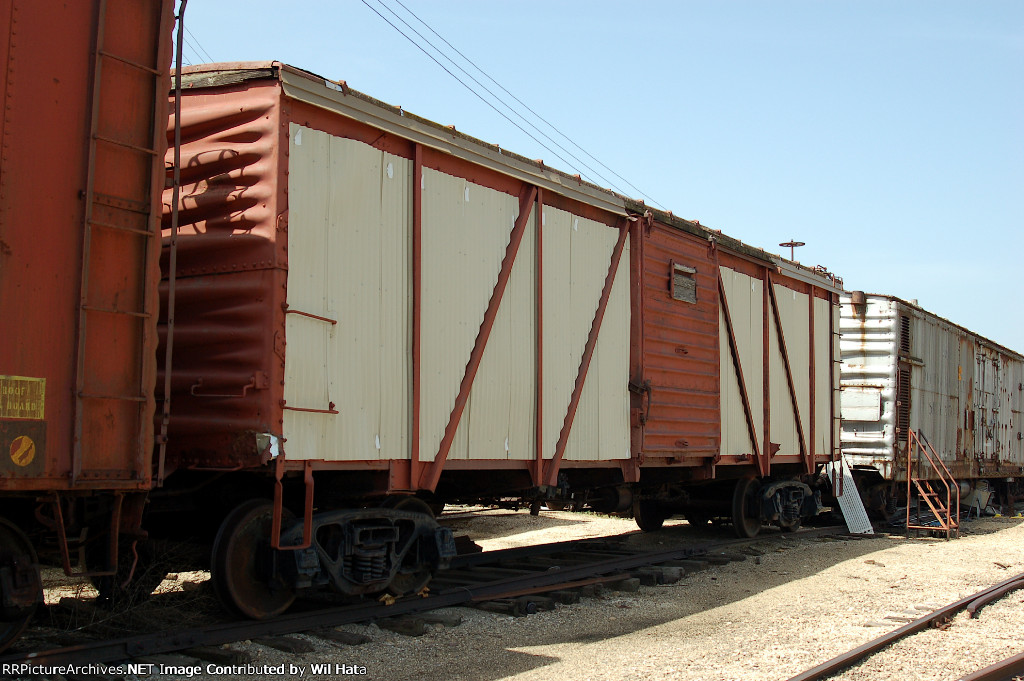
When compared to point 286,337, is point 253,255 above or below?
above

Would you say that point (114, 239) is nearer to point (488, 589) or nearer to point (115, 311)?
point (115, 311)

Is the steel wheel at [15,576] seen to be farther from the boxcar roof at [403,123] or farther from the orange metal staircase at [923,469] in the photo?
the orange metal staircase at [923,469]

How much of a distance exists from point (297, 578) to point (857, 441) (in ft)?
43.3

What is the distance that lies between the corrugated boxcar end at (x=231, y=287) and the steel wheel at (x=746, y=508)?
875cm

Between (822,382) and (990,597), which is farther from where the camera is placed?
(822,382)

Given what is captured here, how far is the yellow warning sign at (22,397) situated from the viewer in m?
4.79

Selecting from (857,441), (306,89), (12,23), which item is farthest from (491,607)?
(857,441)

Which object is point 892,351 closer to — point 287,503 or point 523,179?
point 523,179

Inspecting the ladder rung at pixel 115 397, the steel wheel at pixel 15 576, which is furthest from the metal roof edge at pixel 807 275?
the steel wheel at pixel 15 576

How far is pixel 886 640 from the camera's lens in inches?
269

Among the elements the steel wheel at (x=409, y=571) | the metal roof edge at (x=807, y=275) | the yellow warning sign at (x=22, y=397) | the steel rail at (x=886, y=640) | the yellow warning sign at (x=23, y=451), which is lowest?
the steel rail at (x=886, y=640)

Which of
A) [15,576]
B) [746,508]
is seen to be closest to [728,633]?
[15,576]

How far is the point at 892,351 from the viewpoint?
17.0 meters

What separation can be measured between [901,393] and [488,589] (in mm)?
11716
